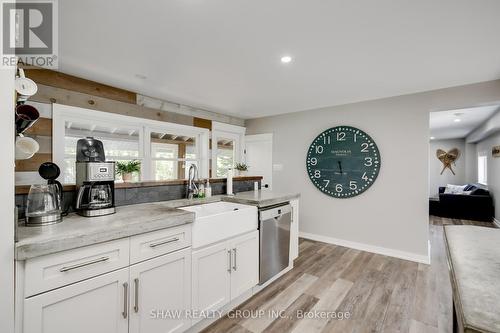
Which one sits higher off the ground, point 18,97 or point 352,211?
point 18,97

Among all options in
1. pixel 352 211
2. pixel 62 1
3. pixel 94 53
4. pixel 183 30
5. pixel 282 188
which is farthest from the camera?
pixel 282 188

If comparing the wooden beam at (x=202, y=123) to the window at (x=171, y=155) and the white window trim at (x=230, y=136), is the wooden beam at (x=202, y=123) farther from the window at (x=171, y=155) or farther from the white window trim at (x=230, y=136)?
the window at (x=171, y=155)

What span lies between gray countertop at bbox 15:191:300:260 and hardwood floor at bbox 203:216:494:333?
104cm

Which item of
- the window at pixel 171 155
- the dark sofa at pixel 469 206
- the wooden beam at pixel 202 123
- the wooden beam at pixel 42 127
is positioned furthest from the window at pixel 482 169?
the wooden beam at pixel 42 127

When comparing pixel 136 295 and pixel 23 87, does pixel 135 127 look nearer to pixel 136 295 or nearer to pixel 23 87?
pixel 23 87

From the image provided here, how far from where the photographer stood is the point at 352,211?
3832 mm

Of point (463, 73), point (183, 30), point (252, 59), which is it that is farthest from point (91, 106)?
point (463, 73)

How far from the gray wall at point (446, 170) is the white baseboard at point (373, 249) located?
5.85m

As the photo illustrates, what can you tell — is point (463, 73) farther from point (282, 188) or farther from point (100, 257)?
point (100, 257)

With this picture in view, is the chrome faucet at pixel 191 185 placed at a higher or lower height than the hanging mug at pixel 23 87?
lower

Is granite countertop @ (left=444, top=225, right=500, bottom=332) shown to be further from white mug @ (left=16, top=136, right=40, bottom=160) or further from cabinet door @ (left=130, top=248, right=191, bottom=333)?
white mug @ (left=16, top=136, right=40, bottom=160)

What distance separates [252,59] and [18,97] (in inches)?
74.0

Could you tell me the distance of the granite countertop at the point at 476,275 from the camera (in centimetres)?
61

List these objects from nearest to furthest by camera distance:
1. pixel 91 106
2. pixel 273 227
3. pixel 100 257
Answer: pixel 100 257 → pixel 273 227 → pixel 91 106
